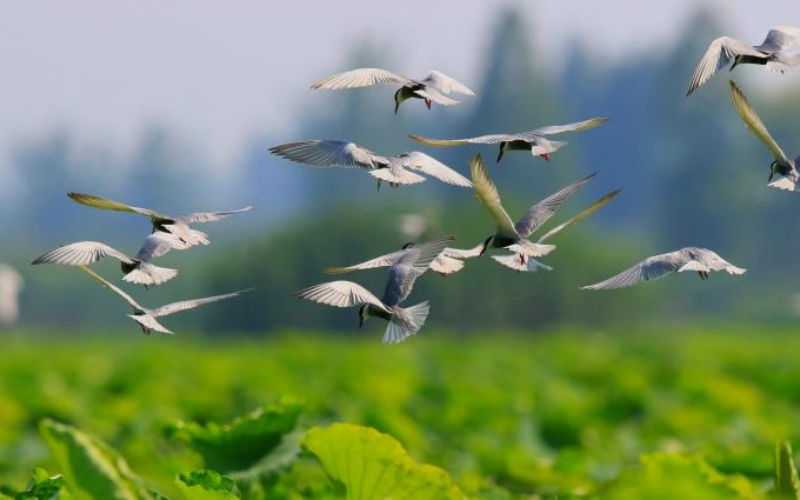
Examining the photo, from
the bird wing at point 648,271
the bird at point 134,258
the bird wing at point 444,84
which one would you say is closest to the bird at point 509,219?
the bird wing at point 648,271

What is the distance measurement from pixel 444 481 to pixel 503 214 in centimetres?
40

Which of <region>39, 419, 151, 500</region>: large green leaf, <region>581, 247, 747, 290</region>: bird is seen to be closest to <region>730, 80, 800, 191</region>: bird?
<region>581, 247, 747, 290</region>: bird

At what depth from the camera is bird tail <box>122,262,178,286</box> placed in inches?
78.4

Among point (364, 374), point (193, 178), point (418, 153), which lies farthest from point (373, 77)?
point (193, 178)

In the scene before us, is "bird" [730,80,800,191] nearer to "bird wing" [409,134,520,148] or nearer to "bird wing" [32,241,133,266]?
"bird wing" [409,134,520,148]

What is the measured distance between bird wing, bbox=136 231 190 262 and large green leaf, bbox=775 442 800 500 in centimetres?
94

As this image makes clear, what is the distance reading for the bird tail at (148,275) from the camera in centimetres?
199

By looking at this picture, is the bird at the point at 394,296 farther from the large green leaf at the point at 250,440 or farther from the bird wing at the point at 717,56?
the large green leaf at the point at 250,440

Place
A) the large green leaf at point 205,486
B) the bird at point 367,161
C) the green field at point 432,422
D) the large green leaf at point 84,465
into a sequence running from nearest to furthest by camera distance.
Answer: 1. the large green leaf at point 84,465
2. the large green leaf at point 205,486
3. the bird at point 367,161
4. the green field at point 432,422

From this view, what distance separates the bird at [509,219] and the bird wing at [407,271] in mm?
67

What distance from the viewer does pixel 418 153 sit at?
222 centimetres

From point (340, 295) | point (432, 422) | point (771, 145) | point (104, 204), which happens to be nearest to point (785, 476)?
point (771, 145)

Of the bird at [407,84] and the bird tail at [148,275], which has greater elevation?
the bird at [407,84]

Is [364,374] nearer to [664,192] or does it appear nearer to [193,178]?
[664,192]
